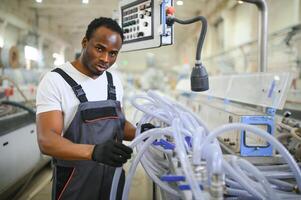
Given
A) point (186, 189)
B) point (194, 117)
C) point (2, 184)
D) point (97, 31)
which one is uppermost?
point (97, 31)

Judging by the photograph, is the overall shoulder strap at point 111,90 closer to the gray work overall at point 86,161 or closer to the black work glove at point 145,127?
the gray work overall at point 86,161

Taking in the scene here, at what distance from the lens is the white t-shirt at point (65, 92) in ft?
3.27

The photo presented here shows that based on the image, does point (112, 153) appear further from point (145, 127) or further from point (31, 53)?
point (31, 53)

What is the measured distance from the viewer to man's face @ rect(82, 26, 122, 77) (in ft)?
3.46

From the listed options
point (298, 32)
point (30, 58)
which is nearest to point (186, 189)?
point (298, 32)

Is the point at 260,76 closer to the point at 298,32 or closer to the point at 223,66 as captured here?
the point at 298,32

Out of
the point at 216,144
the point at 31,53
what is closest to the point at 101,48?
the point at 216,144

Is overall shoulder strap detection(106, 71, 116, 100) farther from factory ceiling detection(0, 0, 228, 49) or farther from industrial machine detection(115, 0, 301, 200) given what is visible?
factory ceiling detection(0, 0, 228, 49)

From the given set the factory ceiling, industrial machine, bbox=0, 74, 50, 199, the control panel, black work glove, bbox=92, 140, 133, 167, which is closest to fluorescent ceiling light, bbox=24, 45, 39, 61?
the factory ceiling

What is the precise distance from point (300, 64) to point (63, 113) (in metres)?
2.61

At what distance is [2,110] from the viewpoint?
2240mm

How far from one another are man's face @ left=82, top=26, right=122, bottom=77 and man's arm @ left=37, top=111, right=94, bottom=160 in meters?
0.24

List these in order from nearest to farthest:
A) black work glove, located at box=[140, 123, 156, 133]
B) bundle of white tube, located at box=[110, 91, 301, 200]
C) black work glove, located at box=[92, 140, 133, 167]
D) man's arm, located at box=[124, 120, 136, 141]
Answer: bundle of white tube, located at box=[110, 91, 301, 200] → black work glove, located at box=[92, 140, 133, 167] → black work glove, located at box=[140, 123, 156, 133] → man's arm, located at box=[124, 120, 136, 141]

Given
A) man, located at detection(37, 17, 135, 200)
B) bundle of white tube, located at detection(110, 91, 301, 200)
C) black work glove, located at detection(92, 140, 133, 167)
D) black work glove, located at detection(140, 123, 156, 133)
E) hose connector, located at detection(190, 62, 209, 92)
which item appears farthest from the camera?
black work glove, located at detection(140, 123, 156, 133)
